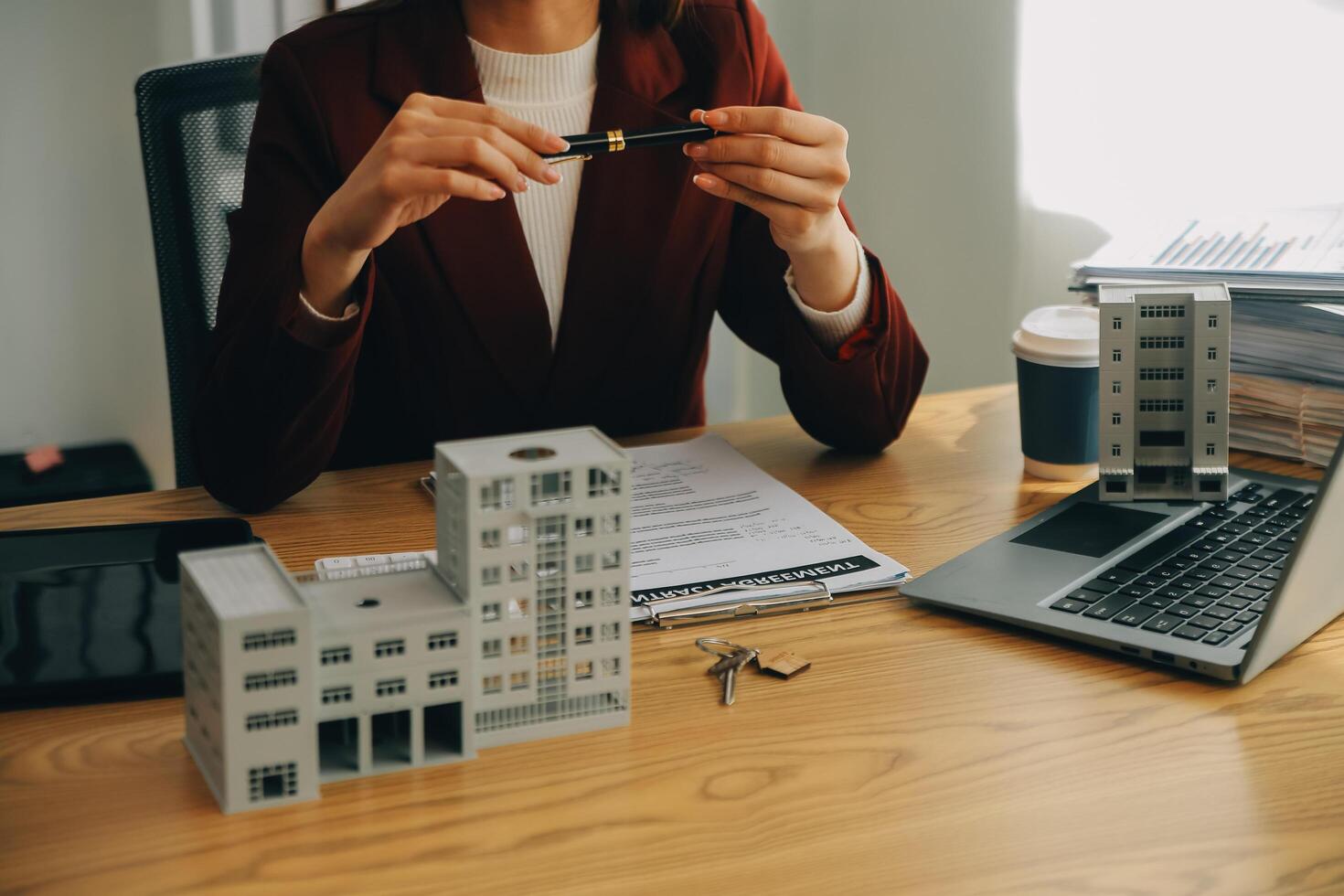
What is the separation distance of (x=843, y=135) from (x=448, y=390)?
47cm

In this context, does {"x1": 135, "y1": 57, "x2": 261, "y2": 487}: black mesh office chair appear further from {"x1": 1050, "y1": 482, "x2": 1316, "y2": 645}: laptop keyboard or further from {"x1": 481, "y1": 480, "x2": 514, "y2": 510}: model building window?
{"x1": 1050, "y1": 482, "x2": 1316, "y2": 645}: laptop keyboard

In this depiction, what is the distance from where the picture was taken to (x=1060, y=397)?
1064mm

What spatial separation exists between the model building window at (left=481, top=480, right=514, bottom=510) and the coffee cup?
0.59m

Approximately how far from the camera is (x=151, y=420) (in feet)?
8.07

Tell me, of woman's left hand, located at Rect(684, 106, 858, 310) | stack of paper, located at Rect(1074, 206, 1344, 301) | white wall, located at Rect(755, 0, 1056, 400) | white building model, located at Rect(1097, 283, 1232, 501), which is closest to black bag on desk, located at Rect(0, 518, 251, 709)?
woman's left hand, located at Rect(684, 106, 858, 310)

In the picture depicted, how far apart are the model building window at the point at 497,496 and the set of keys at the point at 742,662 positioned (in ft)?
0.63

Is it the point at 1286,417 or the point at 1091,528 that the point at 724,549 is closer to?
the point at 1091,528

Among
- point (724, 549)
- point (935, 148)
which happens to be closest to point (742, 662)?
point (724, 549)

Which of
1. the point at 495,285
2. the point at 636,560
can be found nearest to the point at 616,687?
the point at 636,560

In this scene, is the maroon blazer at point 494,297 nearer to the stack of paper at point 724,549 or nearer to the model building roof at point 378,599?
the stack of paper at point 724,549

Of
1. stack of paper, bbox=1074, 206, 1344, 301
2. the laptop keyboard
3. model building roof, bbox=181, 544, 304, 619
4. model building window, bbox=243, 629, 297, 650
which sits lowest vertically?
the laptop keyboard

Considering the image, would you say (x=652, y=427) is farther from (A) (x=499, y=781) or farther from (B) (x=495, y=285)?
(A) (x=499, y=781)

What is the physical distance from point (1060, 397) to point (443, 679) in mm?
637

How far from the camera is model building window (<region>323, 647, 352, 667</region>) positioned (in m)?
0.59
